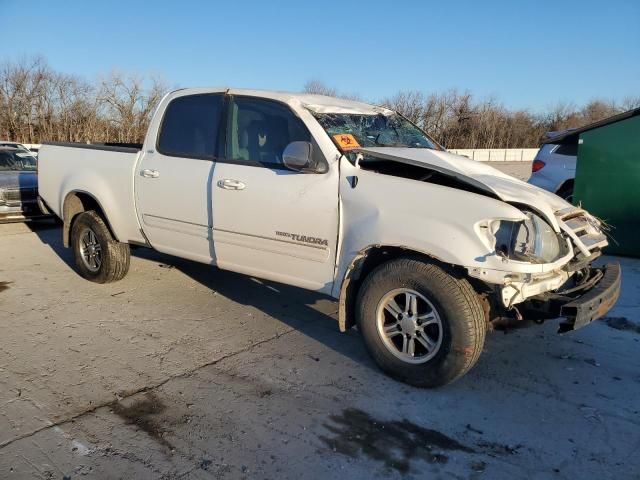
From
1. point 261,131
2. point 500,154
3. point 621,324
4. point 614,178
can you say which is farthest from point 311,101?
point 500,154

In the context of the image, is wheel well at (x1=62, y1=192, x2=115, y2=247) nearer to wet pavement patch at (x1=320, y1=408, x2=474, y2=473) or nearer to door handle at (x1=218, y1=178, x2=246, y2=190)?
door handle at (x1=218, y1=178, x2=246, y2=190)

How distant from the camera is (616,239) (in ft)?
24.7

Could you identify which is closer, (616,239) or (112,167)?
(112,167)

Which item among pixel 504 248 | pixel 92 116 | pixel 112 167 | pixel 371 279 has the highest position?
pixel 92 116

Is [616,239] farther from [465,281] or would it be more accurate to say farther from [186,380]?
[186,380]

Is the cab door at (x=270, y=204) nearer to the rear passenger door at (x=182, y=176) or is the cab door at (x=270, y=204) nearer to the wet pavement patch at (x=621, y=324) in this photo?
the rear passenger door at (x=182, y=176)

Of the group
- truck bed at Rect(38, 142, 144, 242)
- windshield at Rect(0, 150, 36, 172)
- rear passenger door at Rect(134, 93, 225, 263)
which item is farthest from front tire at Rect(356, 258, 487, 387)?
windshield at Rect(0, 150, 36, 172)

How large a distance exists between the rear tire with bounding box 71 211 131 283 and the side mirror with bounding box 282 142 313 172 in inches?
108

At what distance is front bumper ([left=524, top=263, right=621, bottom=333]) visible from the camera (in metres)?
3.31

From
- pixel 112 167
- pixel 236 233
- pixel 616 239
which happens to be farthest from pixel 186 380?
pixel 616 239

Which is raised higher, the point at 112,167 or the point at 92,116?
the point at 92,116

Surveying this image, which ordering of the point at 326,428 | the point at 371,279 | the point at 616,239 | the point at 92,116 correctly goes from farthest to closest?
1. the point at 92,116
2. the point at 616,239
3. the point at 371,279
4. the point at 326,428

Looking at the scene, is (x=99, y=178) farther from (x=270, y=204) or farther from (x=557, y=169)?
(x=557, y=169)

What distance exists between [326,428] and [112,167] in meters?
3.67
